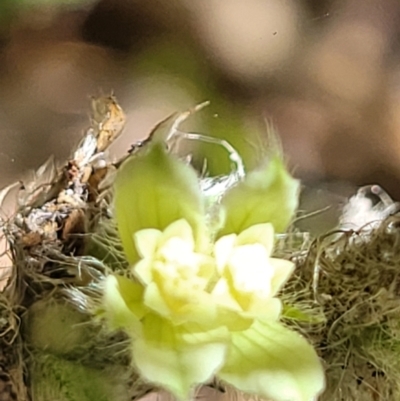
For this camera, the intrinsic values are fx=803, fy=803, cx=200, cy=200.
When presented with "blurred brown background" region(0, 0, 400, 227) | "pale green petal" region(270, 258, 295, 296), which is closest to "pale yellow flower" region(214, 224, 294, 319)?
"pale green petal" region(270, 258, 295, 296)

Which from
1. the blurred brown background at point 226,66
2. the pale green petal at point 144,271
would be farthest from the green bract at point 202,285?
the blurred brown background at point 226,66

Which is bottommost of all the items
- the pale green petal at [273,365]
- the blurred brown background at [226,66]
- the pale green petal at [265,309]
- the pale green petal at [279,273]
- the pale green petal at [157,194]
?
the blurred brown background at [226,66]

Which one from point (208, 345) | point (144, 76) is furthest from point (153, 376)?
point (144, 76)

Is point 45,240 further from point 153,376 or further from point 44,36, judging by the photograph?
point 44,36

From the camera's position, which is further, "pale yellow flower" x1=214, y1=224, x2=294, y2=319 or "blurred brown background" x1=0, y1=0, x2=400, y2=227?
"blurred brown background" x1=0, y1=0, x2=400, y2=227

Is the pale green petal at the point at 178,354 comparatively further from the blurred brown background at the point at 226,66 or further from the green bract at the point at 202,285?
the blurred brown background at the point at 226,66

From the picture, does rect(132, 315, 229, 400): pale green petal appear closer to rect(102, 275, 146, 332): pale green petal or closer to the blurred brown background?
rect(102, 275, 146, 332): pale green petal

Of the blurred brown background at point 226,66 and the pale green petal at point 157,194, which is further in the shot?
the blurred brown background at point 226,66
